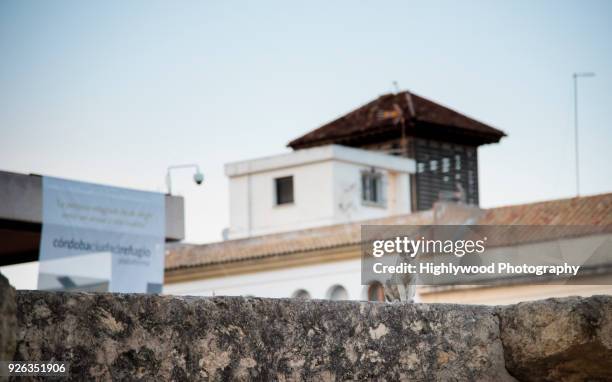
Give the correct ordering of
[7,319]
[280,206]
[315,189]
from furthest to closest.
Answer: [280,206], [315,189], [7,319]

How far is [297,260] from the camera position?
34656 mm

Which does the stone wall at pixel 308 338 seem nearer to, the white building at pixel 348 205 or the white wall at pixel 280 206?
the white building at pixel 348 205

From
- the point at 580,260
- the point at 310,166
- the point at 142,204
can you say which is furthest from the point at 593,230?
the point at 310,166

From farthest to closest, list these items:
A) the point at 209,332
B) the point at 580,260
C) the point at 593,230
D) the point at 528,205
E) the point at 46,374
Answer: the point at 528,205, the point at 593,230, the point at 580,260, the point at 209,332, the point at 46,374

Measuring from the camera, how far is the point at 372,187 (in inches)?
1742

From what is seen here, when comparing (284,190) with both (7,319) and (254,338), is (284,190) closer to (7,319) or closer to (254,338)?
(254,338)

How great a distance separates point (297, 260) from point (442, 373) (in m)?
30.9

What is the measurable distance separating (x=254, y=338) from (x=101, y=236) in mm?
11232

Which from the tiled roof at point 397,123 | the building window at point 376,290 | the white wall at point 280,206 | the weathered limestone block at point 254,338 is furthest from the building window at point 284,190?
the weathered limestone block at point 254,338

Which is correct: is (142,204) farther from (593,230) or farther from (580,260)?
(593,230)

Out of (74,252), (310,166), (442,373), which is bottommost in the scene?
(442,373)

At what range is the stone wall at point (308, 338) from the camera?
3104 mm

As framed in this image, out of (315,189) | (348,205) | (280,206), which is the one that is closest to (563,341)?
(348,205)

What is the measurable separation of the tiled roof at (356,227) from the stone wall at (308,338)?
23731 mm
